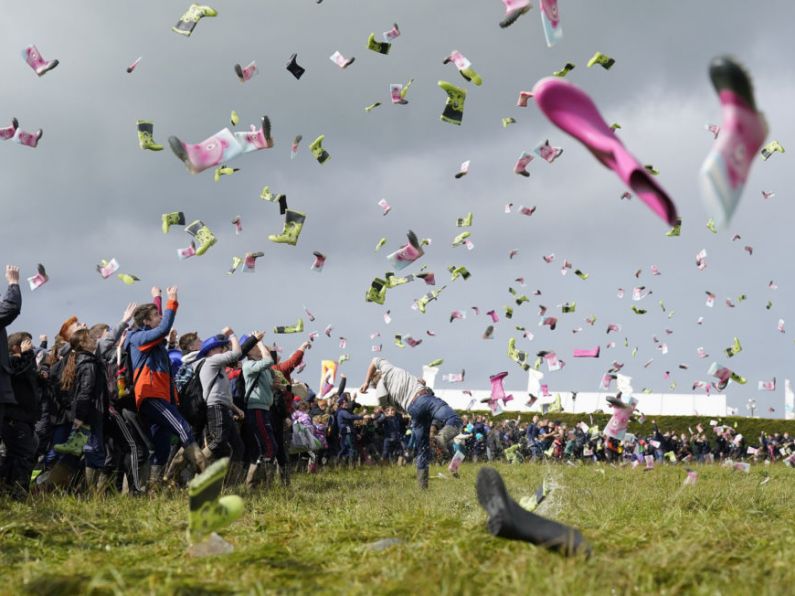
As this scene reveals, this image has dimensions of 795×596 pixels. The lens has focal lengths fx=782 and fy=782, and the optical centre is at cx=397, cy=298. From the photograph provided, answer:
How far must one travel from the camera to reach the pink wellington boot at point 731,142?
234 cm

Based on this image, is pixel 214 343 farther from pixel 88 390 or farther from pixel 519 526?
pixel 519 526

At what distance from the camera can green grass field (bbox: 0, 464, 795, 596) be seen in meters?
2.95

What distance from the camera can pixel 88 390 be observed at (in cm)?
739

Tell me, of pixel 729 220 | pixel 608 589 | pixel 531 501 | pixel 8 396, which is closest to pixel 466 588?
pixel 608 589

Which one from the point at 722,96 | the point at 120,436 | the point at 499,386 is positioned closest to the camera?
the point at 722,96

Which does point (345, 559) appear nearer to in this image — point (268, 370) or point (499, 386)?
point (268, 370)

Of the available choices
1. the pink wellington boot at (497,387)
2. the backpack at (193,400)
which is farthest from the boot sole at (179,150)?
the pink wellington boot at (497,387)

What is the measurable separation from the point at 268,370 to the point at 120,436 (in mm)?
1921

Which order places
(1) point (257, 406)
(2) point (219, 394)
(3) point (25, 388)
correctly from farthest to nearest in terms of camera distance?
1. (1) point (257, 406)
2. (2) point (219, 394)
3. (3) point (25, 388)

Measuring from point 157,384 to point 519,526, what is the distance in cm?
484

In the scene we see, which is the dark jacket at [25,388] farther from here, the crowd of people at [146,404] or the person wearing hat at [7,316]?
the person wearing hat at [7,316]

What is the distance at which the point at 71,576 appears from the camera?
3.14m

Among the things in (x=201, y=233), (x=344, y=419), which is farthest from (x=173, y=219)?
(x=344, y=419)

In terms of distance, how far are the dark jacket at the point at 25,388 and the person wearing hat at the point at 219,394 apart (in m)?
1.62
